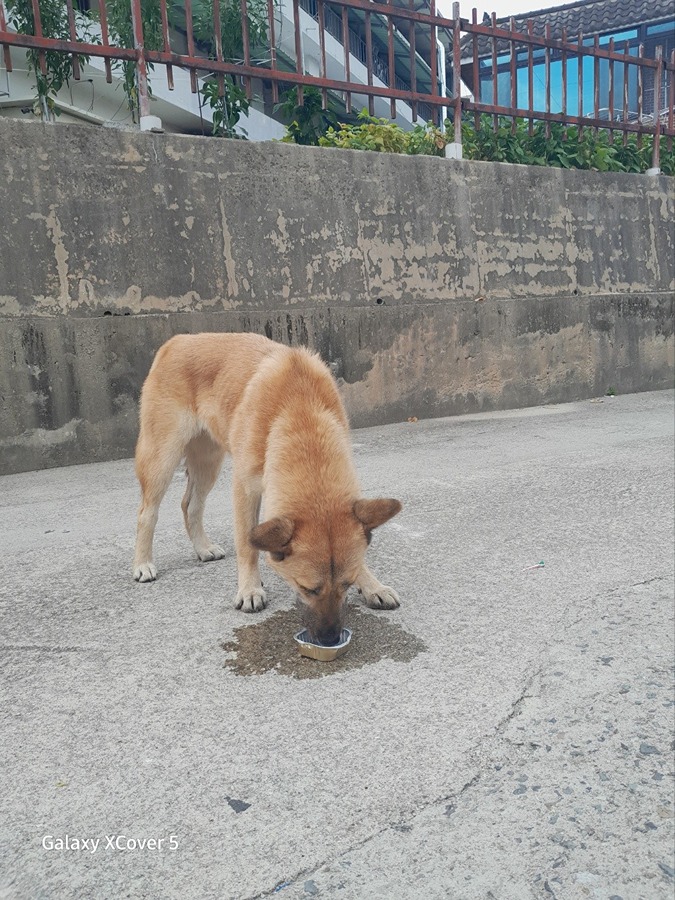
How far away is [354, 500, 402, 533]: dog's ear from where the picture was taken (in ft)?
A: 9.00

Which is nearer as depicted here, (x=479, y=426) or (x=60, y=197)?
(x=60, y=197)

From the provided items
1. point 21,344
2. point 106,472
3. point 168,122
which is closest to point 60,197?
point 21,344

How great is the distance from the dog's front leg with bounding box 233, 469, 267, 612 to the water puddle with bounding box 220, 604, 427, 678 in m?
0.13

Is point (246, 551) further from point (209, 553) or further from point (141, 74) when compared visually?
point (141, 74)

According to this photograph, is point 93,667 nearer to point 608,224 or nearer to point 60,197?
point 60,197

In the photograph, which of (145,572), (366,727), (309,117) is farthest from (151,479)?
(309,117)

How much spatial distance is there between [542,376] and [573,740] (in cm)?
698

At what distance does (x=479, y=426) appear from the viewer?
24.7 ft

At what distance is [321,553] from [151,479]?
147 centimetres

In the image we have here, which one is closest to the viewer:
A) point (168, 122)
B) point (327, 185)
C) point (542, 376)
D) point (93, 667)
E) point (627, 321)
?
point (93, 667)

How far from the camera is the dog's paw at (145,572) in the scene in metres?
3.66

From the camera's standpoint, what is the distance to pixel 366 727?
2262mm

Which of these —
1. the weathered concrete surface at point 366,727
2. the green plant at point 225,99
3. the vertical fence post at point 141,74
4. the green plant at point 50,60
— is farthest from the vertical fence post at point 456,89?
the weathered concrete surface at point 366,727

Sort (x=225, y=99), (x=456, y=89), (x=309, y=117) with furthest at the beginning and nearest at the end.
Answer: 1. (x=456, y=89)
2. (x=309, y=117)
3. (x=225, y=99)
